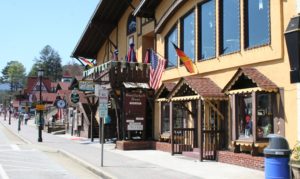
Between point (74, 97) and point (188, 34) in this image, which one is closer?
point (188, 34)

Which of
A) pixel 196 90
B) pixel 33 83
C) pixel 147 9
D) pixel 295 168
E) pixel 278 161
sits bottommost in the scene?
pixel 295 168

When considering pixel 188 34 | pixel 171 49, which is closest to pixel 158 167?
pixel 188 34

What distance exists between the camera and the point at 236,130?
15516mm

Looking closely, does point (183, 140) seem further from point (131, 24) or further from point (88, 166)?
point (131, 24)

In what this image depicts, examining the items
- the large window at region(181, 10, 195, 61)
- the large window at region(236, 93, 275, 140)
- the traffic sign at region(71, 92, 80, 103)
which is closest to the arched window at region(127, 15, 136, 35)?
the large window at region(181, 10, 195, 61)

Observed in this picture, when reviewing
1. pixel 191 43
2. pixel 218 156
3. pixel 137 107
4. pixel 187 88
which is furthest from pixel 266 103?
pixel 137 107

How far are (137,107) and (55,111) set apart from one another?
31929 mm

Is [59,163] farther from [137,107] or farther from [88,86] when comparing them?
[88,86]

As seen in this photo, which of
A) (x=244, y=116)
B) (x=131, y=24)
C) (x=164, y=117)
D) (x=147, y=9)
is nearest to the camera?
(x=244, y=116)

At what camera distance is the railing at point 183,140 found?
63.1 feet

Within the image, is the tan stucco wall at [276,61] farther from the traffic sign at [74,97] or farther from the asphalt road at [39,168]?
the traffic sign at [74,97]

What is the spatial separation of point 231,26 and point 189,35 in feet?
12.4

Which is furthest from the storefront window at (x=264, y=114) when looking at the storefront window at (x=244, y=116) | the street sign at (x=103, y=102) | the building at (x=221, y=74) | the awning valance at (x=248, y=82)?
the street sign at (x=103, y=102)

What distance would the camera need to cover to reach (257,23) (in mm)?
15836
